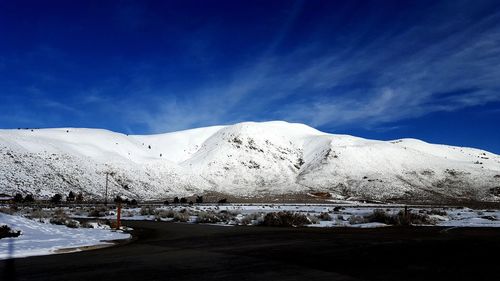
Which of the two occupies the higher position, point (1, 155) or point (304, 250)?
point (1, 155)

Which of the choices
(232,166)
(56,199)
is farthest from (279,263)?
(232,166)

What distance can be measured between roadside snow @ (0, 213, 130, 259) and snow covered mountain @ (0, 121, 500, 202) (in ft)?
186

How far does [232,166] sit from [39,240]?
113248mm

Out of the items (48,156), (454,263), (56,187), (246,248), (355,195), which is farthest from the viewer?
(355,195)

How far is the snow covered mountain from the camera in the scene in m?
85.8

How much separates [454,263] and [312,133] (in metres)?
165

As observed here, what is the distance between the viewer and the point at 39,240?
16.0 meters

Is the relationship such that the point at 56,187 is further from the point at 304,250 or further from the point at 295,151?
the point at 295,151

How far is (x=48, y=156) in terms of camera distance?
89812mm

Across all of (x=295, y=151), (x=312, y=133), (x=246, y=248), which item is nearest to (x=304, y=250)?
(x=246, y=248)

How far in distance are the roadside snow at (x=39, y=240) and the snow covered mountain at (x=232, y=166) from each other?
56554 millimetres

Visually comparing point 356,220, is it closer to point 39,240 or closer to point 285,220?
point 285,220

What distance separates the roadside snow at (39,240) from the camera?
13125 mm

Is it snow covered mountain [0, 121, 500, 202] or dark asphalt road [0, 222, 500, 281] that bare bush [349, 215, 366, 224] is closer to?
dark asphalt road [0, 222, 500, 281]
